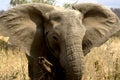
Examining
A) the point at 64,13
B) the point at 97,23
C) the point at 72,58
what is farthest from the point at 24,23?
the point at 72,58

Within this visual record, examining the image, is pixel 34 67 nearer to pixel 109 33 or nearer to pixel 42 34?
pixel 42 34

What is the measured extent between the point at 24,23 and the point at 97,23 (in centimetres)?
128

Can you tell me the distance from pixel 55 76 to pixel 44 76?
0.32 meters

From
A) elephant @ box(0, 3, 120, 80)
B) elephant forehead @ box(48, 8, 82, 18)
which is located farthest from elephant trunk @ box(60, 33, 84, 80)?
elephant forehead @ box(48, 8, 82, 18)

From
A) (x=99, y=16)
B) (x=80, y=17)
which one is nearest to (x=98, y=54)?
(x=99, y=16)

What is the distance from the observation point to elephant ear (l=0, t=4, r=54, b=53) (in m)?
7.86

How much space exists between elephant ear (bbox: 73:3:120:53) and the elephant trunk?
0.89 metres

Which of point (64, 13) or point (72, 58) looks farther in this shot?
point (64, 13)

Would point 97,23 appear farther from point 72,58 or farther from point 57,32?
point 72,58

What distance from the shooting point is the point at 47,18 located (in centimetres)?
784

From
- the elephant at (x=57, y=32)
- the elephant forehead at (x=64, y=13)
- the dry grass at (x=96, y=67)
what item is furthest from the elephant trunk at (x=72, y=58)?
the dry grass at (x=96, y=67)

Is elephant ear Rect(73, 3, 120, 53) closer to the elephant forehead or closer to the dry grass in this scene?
the elephant forehead

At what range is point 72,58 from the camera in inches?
272

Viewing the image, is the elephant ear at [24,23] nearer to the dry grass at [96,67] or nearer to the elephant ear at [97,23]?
the dry grass at [96,67]
